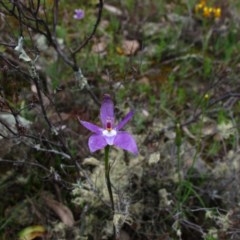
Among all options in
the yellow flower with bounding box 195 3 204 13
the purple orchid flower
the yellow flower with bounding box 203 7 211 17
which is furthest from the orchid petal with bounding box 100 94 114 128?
the yellow flower with bounding box 195 3 204 13

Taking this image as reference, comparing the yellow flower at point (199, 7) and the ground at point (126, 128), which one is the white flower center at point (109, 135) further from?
the yellow flower at point (199, 7)

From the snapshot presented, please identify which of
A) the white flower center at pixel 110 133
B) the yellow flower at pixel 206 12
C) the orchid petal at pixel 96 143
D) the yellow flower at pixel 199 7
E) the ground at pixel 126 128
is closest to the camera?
the orchid petal at pixel 96 143

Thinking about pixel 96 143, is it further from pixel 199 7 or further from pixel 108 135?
pixel 199 7

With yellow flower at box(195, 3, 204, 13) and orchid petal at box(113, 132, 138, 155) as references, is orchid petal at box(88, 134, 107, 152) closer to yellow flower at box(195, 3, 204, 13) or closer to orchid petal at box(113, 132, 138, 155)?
orchid petal at box(113, 132, 138, 155)

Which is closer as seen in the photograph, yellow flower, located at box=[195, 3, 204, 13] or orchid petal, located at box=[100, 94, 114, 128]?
orchid petal, located at box=[100, 94, 114, 128]

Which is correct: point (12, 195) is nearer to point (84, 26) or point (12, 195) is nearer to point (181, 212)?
point (181, 212)

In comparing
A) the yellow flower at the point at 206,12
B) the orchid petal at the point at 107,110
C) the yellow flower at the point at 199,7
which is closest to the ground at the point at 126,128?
the yellow flower at the point at 206,12

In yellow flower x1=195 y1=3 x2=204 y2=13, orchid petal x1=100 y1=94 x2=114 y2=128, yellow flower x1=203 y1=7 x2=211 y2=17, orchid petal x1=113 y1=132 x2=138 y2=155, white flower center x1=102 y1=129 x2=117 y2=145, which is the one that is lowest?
orchid petal x1=113 y1=132 x2=138 y2=155
